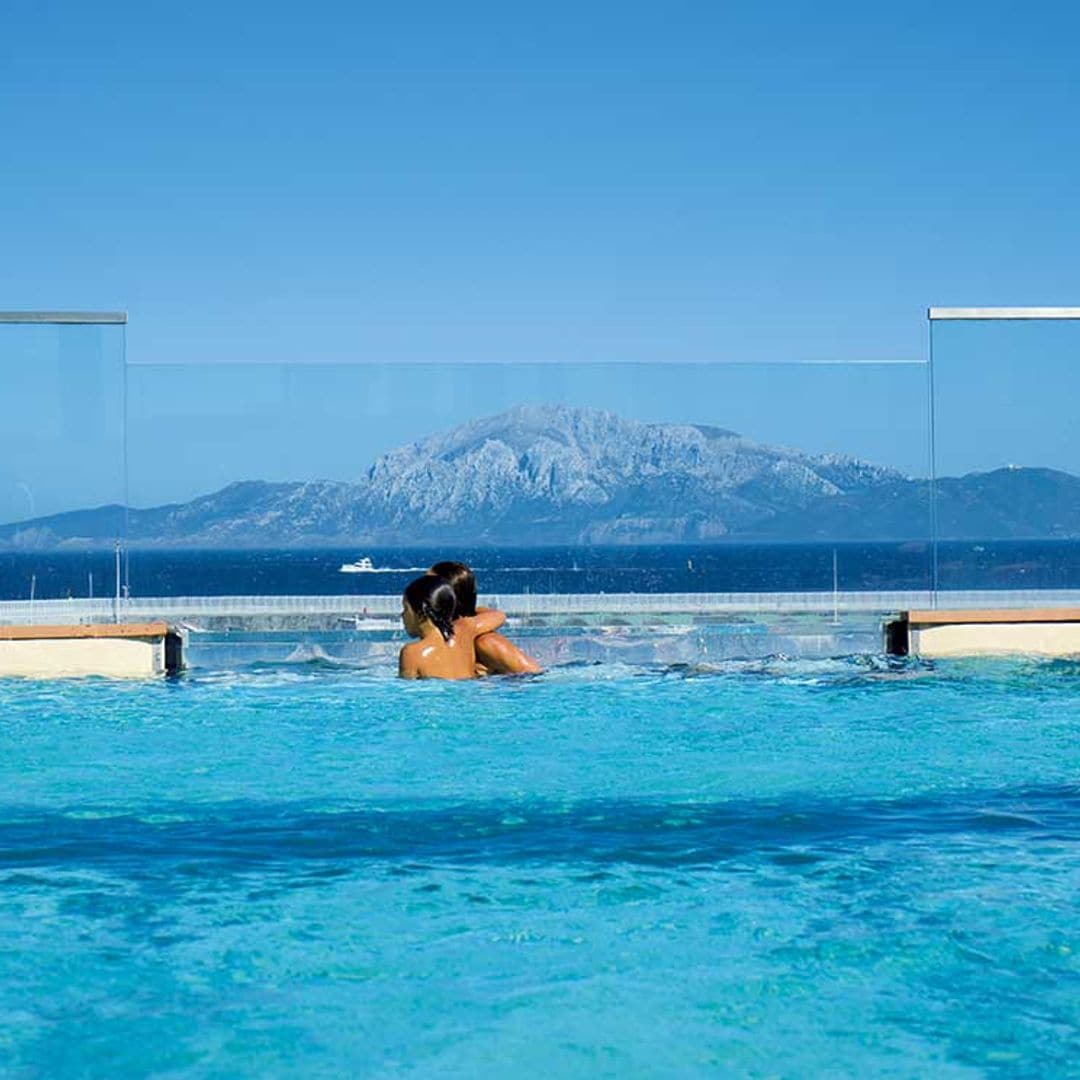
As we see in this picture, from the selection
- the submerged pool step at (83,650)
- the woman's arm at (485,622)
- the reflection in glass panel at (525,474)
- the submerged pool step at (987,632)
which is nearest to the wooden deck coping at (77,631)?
the submerged pool step at (83,650)

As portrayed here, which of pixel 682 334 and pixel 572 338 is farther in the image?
pixel 682 334

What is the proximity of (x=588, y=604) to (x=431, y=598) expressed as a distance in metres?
1.80

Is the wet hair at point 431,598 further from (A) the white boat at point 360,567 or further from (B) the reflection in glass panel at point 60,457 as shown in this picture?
(A) the white boat at point 360,567

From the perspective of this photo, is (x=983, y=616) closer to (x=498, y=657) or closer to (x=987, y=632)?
(x=987, y=632)

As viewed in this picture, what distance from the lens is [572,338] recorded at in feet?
59.5

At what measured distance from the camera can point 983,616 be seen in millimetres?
7434

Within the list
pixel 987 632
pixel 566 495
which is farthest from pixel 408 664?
pixel 566 495

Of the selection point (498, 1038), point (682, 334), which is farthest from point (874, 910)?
point (682, 334)

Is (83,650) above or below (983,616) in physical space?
below

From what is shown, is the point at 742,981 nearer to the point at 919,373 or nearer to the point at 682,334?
the point at 919,373

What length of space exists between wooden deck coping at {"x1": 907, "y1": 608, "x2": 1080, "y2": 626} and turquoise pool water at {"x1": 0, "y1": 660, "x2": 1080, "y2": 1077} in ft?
6.41

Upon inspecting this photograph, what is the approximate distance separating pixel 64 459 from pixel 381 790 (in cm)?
403

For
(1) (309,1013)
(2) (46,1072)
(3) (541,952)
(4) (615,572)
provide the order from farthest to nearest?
(4) (615,572) < (3) (541,952) < (1) (309,1013) < (2) (46,1072)

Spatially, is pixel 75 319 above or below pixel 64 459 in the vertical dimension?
above
